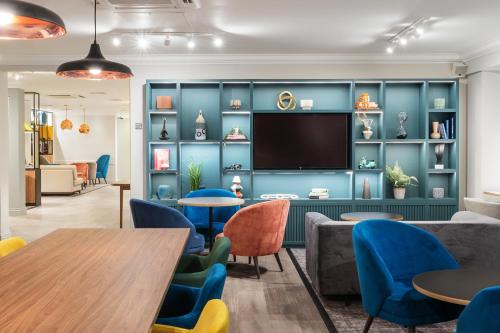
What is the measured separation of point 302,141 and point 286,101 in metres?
0.60

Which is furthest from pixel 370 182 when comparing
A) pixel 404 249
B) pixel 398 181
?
pixel 404 249

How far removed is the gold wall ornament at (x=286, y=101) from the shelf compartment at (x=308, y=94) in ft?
0.31

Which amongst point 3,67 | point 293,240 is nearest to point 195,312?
point 293,240

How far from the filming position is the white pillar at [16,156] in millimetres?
9641

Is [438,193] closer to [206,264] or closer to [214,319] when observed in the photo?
[206,264]

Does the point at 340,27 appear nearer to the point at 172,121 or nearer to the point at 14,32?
the point at 172,121

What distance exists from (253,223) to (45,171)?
10640mm

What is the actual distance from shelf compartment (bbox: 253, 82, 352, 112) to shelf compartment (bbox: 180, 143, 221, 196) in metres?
0.87

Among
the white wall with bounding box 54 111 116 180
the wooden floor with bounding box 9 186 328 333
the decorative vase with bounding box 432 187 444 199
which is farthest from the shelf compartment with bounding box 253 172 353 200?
the white wall with bounding box 54 111 116 180

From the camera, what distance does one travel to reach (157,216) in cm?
450

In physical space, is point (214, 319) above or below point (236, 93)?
below

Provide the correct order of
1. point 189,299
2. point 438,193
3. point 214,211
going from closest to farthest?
point 189,299
point 214,211
point 438,193

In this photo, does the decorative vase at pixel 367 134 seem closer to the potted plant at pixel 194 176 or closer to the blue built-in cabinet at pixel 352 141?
the blue built-in cabinet at pixel 352 141

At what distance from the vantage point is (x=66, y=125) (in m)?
15.9
